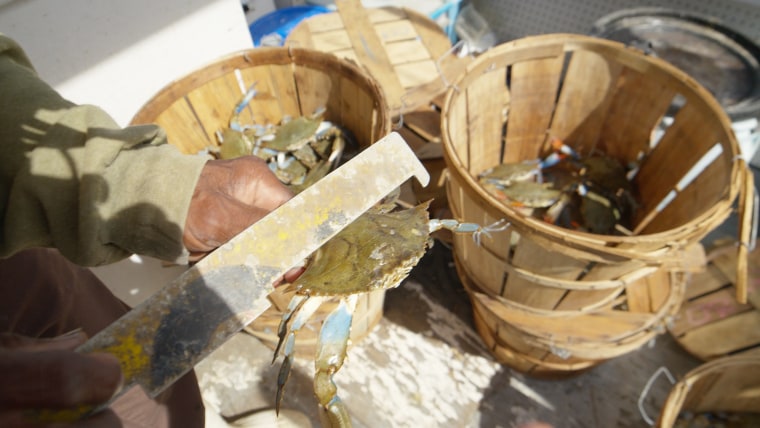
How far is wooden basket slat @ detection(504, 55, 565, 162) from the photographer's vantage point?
2.58 m

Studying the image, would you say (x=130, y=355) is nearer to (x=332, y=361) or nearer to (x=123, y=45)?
(x=332, y=361)

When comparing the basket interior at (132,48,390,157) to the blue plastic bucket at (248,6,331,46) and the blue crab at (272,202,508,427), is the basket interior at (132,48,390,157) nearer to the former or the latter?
the blue crab at (272,202,508,427)

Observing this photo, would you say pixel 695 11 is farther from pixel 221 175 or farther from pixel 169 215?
pixel 169 215

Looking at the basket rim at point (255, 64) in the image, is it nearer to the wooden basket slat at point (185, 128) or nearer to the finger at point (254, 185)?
the wooden basket slat at point (185, 128)

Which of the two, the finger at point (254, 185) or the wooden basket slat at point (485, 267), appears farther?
the wooden basket slat at point (485, 267)

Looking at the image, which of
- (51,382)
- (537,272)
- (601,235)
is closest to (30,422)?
(51,382)

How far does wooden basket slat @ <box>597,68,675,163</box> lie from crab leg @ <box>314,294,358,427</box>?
2292 millimetres

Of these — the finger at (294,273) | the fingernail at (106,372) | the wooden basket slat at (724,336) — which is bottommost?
the wooden basket slat at (724,336)

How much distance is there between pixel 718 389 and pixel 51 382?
3223mm

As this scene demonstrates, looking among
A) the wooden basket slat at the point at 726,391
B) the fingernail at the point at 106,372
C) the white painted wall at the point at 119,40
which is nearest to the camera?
the fingernail at the point at 106,372

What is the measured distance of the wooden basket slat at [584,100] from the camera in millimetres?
2561

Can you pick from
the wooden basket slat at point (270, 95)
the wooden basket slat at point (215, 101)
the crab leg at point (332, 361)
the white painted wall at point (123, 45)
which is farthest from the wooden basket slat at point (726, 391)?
the white painted wall at point (123, 45)

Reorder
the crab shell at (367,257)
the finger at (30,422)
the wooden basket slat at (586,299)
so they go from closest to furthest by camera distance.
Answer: the finger at (30,422)
the crab shell at (367,257)
the wooden basket slat at (586,299)

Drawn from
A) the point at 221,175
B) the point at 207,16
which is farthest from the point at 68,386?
the point at 207,16
